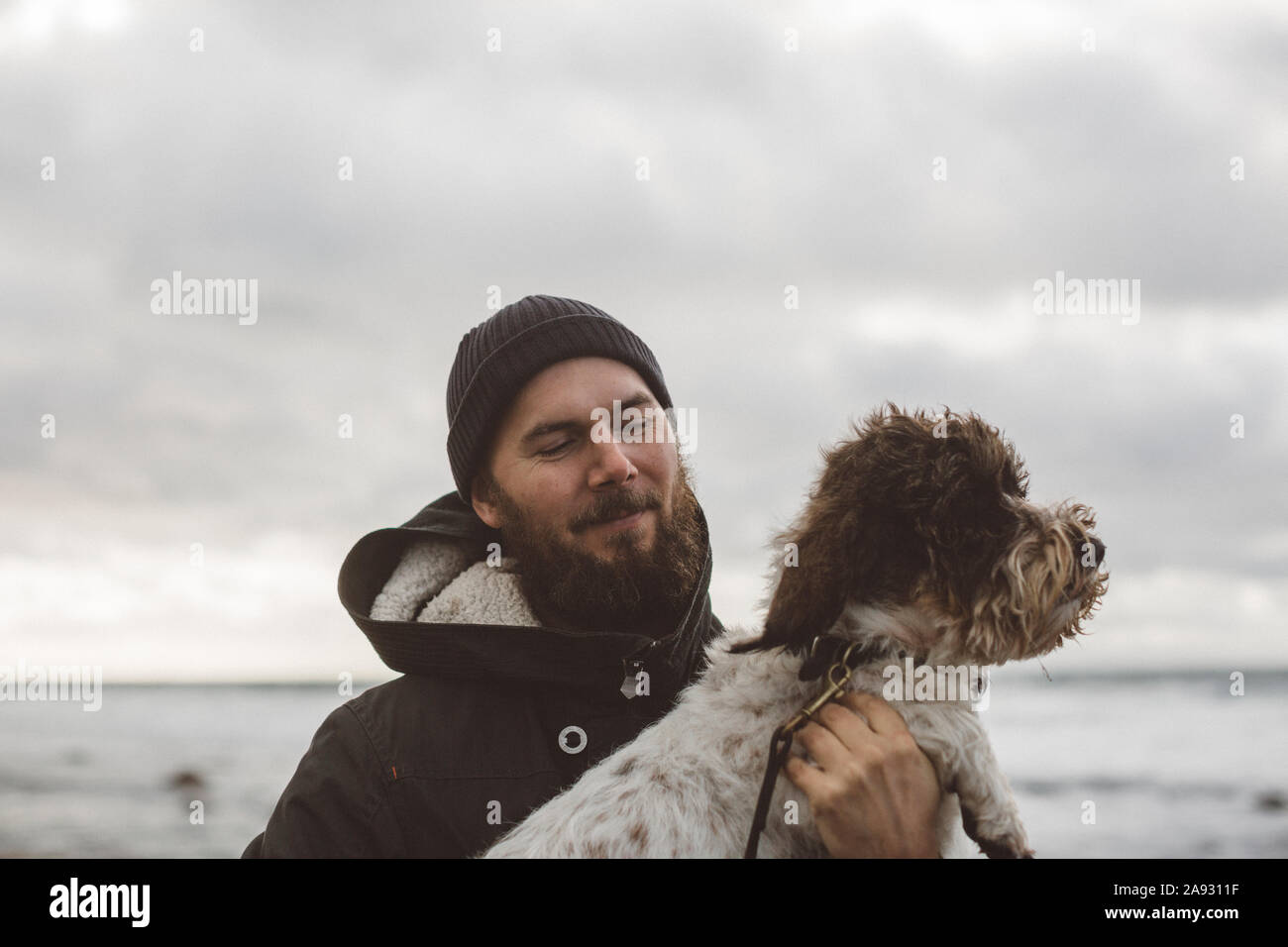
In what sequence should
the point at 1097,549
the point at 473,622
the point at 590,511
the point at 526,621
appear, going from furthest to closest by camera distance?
the point at 590,511
the point at 526,621
the point at 473,622
the point at 1097,549

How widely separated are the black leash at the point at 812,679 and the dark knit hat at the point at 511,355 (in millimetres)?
1920

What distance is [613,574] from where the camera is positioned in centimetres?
442

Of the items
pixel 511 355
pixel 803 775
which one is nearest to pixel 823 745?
pixel 803 775

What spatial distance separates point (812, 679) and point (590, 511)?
1.31 m

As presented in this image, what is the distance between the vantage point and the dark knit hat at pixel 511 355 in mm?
4758

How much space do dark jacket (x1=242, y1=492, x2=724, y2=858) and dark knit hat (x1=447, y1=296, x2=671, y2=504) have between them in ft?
3.54

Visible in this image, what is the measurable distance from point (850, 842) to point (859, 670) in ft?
2.13

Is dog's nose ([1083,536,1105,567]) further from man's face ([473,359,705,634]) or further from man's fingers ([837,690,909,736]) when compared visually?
man's face ([473,359,705,634])

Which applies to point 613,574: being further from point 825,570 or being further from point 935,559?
point 935,559

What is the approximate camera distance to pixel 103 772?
24.2 metres
